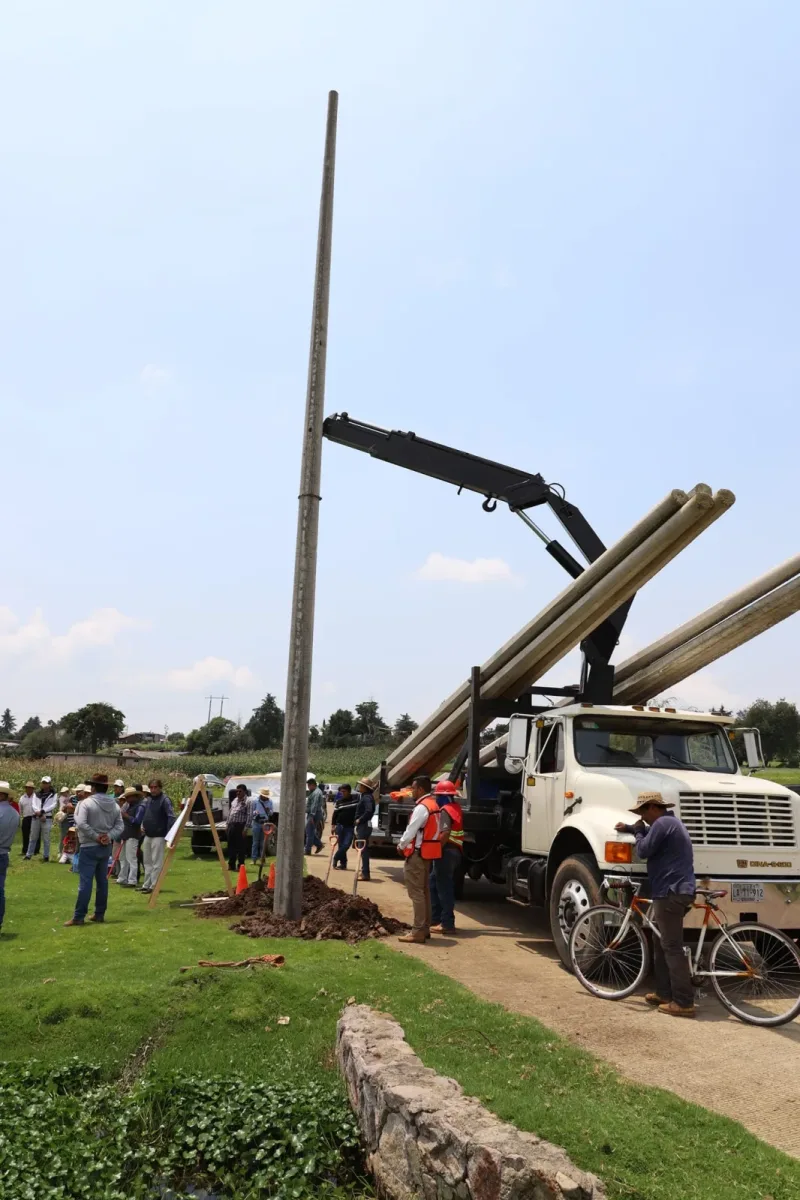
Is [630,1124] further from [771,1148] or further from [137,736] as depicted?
[137,736]

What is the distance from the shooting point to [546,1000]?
23.7 feet

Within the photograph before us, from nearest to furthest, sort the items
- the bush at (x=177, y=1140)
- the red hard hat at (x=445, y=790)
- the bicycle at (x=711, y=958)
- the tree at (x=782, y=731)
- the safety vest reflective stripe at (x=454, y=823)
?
the bush at (x=177, y=1140), the bicycle at (x=711, y=958), the safety vest reflective stripe at (x=454, y=823), the red hard hat at (x=445, y=790), the tree at (x=782, y=731)

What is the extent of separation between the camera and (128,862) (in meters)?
13.8

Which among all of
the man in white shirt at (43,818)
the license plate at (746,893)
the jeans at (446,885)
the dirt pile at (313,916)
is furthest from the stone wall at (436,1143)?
the man in white shirt at (43,818)

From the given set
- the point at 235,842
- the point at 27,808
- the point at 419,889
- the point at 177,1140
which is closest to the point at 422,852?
the point at 419,889

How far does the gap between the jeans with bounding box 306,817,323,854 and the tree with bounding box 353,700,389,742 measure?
73057mm

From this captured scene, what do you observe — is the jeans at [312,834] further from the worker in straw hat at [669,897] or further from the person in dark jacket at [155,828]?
the worker in straw hat at [669,897]

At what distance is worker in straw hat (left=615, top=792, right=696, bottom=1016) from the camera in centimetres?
685

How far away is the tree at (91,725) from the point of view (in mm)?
94500

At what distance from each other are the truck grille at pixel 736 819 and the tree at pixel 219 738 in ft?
287

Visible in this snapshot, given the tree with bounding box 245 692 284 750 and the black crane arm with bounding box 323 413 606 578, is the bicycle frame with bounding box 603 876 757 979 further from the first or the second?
the tree with bounding box 245 692 284 750

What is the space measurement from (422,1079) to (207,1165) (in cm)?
149

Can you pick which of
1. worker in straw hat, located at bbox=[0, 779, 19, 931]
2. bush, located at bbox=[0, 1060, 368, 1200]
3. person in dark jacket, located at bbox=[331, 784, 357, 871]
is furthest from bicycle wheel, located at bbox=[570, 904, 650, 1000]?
person in dark jacket, located at bbox=[331, 784, 357, 871]

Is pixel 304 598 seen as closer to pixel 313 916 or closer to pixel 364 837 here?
pixel 313 916
